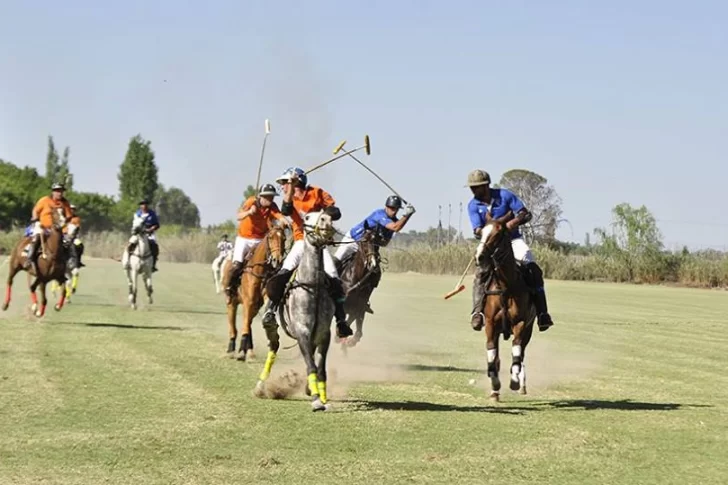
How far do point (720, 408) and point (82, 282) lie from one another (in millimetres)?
36961

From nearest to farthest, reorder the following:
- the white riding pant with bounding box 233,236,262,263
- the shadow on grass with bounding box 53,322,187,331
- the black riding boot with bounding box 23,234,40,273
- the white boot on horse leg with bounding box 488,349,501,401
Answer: the white boot on horse leg with bounding box 488,349,501,401, the white riding pant with bounding box 233,236,262,263, the black riding boot with bounding box 23,234,40,273, the shadow on grass with bounding box 53,322,187,331

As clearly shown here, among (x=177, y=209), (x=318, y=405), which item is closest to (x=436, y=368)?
(x=318, y=405)

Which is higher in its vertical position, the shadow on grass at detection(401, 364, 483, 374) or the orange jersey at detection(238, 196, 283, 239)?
the orange jersey at detection(238, 196, 283, 239)

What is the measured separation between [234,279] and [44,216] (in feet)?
25.5

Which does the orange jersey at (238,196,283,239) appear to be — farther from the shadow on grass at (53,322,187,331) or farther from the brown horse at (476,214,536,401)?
the shadow on grass at (53,322,187,331)

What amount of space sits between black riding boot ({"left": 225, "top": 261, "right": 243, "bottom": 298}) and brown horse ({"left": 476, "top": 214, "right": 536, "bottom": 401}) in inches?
220

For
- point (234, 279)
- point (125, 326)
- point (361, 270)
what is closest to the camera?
point (361, 270)

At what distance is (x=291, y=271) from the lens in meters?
13.4

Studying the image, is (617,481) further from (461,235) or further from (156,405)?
(461,235)

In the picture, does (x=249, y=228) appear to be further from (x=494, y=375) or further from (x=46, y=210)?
(x=46, y=210)

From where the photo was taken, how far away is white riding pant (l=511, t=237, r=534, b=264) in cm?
1446

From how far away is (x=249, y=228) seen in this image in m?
18.5

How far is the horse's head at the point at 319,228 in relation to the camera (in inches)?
499

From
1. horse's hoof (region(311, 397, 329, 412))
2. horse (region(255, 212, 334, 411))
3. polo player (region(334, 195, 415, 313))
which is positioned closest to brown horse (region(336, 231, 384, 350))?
polo player (region(334, 195, 415, 313))
